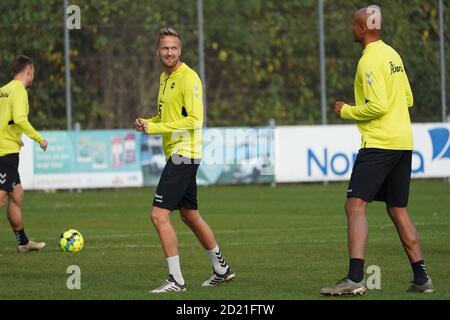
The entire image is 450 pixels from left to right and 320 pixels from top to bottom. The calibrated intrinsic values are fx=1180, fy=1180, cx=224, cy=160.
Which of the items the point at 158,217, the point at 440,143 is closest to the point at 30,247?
the point at 158,217

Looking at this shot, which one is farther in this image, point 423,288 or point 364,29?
point 423,288

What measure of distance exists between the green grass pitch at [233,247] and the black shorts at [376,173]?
87cm

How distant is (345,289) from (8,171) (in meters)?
6.48

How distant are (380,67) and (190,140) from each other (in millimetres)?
1976

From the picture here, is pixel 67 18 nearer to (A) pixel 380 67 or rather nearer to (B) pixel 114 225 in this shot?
(B) pixel 114 225

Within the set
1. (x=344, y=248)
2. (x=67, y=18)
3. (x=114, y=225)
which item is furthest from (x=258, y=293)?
(x=67, y=18)

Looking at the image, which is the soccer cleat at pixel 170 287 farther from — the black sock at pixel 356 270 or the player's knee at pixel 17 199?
the player's knee at pixel 17 199

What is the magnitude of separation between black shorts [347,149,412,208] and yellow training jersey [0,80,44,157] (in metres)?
5.79

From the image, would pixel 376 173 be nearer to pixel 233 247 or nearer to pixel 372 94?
pixel 372 94

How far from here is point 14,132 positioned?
1514 cm

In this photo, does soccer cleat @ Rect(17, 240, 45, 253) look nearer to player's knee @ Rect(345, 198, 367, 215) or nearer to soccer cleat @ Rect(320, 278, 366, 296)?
soccer cleat @ Rect(320, 278, 366, 296)

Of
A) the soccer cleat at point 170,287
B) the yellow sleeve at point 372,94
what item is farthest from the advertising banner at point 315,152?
the yellow sleeve at point 372,94

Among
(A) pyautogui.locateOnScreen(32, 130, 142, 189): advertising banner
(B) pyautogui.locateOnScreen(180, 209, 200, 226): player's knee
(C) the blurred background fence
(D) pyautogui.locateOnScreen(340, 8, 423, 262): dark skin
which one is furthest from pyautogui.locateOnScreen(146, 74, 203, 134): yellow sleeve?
(C) the blurred background fence

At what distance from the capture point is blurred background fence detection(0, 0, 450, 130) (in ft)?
94.7
